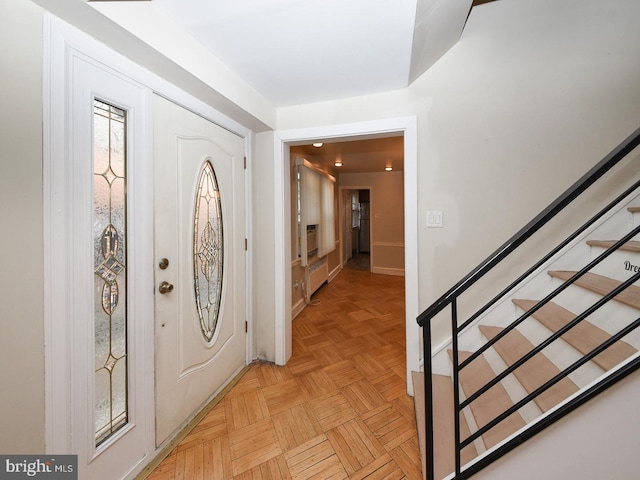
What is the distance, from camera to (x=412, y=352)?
69.3 inches

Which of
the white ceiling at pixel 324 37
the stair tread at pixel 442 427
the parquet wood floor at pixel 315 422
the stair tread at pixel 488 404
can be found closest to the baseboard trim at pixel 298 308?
the parquet wood floor at pixel 315 422

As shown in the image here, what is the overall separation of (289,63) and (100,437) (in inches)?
84.5

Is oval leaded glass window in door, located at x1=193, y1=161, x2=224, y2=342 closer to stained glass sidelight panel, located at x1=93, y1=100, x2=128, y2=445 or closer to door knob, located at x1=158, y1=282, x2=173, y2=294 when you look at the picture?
door knob, located at x1=158, y1=282, x2=173, y2=294

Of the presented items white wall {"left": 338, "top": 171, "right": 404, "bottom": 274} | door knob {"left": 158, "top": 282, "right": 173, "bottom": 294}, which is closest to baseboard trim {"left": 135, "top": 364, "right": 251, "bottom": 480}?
door knob {"left": 158, "top": 282, "right": 173, "bottom": 294}

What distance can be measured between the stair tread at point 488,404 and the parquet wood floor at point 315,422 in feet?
1.30

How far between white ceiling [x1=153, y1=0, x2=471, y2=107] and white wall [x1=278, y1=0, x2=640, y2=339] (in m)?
0.24

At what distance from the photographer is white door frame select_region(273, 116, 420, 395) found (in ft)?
5.70

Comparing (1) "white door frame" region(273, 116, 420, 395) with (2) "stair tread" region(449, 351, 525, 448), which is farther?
(1) "white door frame" region(273, 116, 420, 395)

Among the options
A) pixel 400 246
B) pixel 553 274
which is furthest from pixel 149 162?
pixel 400 246

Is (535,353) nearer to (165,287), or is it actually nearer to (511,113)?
(511,113)

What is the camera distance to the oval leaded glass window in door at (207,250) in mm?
1564

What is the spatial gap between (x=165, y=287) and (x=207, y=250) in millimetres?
379

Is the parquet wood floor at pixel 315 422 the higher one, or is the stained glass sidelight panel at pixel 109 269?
the stained glass sidelight panel at pixel 109 269

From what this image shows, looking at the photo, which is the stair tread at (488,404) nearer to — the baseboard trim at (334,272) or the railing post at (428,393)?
the railing post at (428,393)
